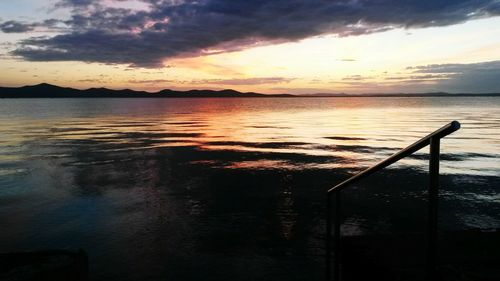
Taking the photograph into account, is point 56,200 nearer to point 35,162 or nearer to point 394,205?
point 35,162

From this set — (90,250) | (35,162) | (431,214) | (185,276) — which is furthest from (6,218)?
(431,214)

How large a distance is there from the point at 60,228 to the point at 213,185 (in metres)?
6.72

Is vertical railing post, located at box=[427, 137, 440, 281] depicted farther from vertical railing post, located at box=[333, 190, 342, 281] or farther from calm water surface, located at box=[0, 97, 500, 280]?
calm water surface, located at box=[0, 97, 500, 280]

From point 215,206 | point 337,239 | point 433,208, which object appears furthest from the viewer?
point 215,206

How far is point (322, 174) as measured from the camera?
1897cm

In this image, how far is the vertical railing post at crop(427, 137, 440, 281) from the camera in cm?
287

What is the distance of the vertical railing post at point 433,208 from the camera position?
9.43 ft

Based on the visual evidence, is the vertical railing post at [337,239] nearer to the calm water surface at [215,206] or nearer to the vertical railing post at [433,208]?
the vertical railing post at [433,208]

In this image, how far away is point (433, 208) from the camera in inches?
117

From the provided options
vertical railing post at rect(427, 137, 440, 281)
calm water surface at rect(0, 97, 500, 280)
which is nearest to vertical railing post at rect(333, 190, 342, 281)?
vertical railing post at rect(427, 137, 440, 281)

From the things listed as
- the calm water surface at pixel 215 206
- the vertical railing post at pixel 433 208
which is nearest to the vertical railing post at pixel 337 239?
the vertical railing post at pixel 433 208

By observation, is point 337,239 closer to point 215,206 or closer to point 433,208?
point 433,208

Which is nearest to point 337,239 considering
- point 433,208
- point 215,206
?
point 433,208

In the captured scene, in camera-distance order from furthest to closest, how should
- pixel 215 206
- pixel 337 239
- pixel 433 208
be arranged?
1. pixel 215 206
2. pixel 337 239
3. pixel 433 208
